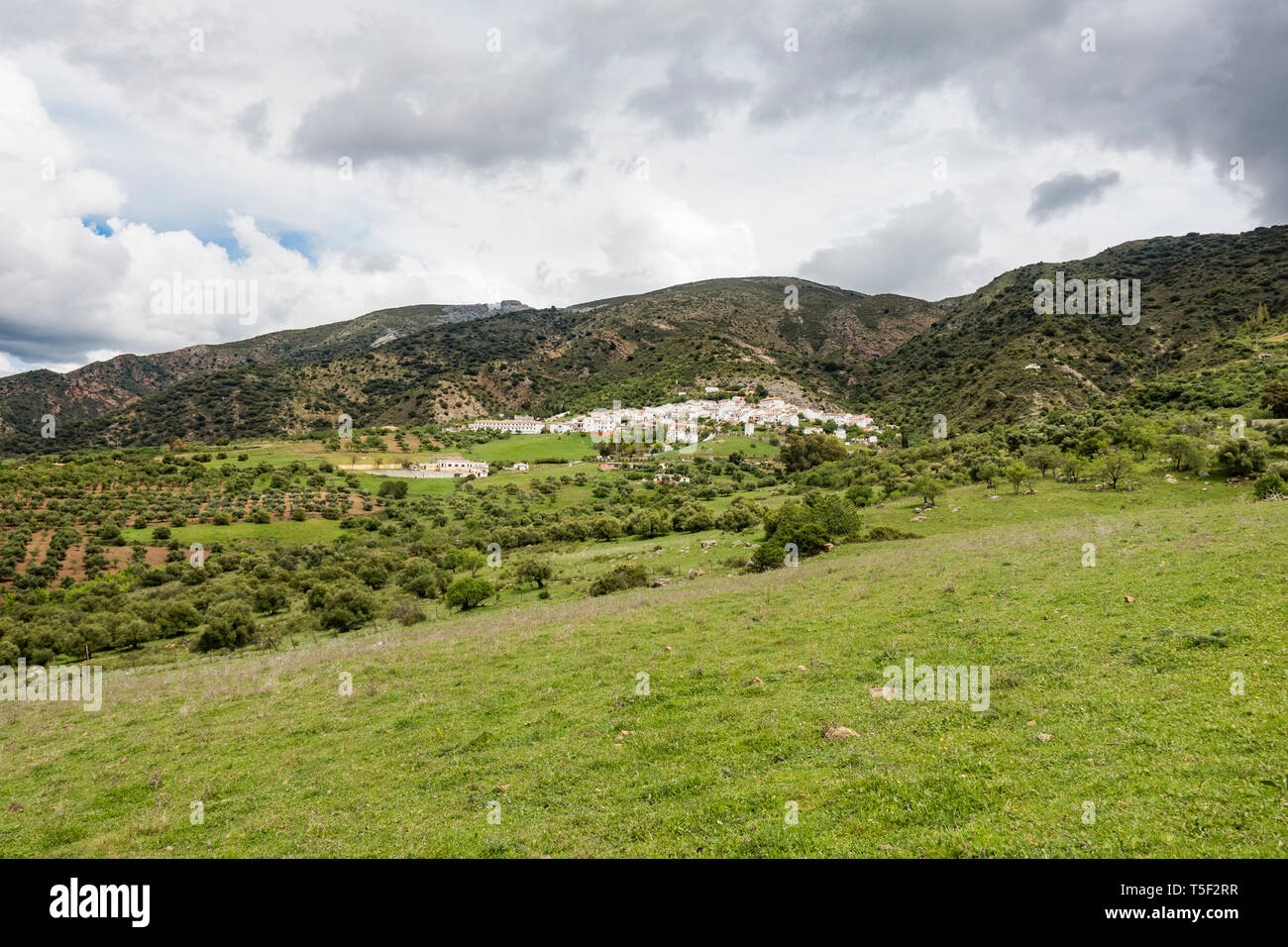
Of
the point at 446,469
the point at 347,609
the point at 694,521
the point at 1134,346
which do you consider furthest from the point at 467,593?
the point at 1134,346

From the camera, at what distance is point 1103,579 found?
17156mm

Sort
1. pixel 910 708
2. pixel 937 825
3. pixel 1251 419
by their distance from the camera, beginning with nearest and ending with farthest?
pixel 937 825
pixel 910 708
pixel 1251 419

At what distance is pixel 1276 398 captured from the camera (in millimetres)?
55031

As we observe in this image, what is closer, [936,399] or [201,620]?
[201,620]

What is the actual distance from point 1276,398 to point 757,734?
7681cm

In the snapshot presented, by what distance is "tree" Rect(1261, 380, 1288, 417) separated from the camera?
54.3 meters

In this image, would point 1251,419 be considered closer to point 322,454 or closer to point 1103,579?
point 1103,579

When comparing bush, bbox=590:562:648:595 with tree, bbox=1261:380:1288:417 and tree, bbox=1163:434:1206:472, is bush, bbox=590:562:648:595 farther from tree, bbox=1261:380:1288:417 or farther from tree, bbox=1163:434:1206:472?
tree, bbox=1261:380:1288:417

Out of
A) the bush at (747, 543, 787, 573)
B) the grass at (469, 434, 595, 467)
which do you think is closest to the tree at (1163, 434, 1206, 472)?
the bush at (747, 543, 787, 573)

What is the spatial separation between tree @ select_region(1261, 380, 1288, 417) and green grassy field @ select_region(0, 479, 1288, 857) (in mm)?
48858

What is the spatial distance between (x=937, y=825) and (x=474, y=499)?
9038cm

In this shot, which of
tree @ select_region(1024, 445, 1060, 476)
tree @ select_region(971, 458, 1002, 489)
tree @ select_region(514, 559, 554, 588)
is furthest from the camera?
tree @ select_region(971, 458, 1002, 489)
